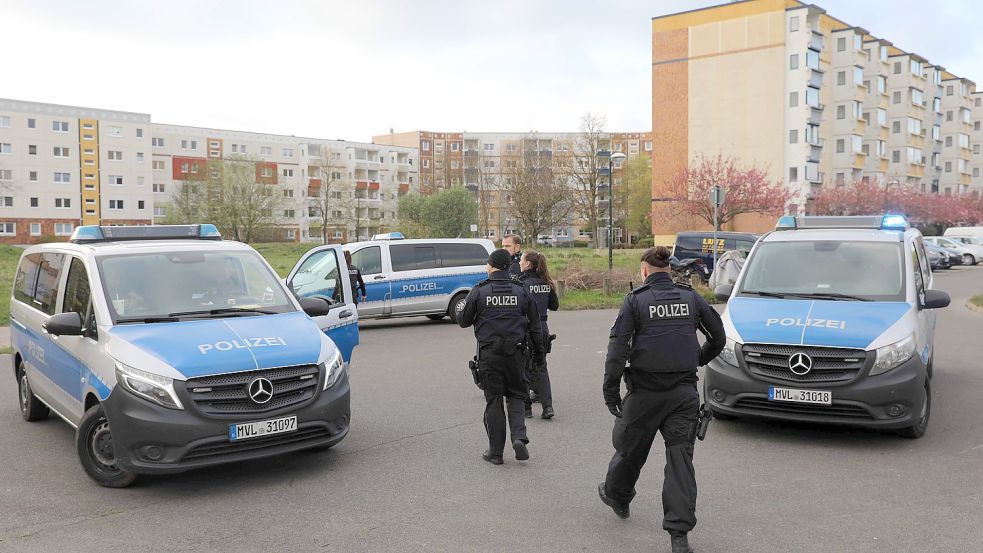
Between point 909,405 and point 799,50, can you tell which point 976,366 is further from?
point 799,50

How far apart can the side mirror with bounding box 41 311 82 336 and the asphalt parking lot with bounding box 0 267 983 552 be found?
3.62 ft

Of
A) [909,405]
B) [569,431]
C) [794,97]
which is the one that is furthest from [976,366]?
[794,97]

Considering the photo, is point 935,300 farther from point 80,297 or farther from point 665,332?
point 80,297

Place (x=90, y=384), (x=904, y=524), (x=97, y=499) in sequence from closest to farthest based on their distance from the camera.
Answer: (x=904, y=524) → (x=97, y=499) → (x=90, y=384)

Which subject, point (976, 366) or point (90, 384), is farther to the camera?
point (976, 366)

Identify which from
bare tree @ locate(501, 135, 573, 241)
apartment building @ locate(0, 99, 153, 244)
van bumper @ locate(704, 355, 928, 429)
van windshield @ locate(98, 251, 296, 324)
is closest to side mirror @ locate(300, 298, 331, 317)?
van windshield @ locate(98, 251, 296, 324)

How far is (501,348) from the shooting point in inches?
247

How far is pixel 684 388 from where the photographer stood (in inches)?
181

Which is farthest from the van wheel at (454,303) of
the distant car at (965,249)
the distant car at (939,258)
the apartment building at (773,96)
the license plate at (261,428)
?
the apartment building at (773,96)

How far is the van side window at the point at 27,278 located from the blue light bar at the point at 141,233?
64 cm

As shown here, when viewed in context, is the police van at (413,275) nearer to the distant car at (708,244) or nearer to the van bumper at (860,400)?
the van bumper at (860,400)

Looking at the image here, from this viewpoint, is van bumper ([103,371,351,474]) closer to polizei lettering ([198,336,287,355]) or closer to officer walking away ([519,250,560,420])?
polizei lettering ([198,336,287,355])

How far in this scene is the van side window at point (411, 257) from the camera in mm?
16719

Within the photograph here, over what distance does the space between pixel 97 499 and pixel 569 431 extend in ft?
13.0
